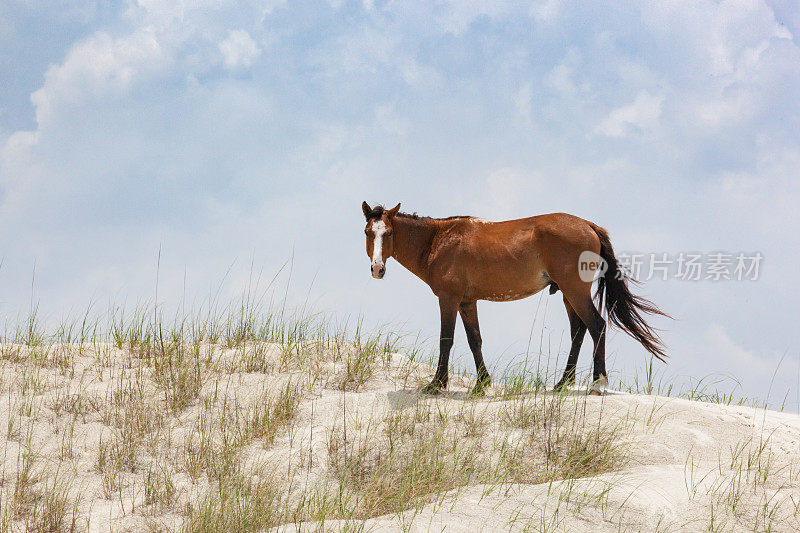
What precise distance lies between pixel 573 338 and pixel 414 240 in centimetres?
227

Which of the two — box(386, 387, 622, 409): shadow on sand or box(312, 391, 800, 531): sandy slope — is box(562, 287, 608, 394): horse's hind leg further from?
box(312, 391, 800, 531): sandy slope

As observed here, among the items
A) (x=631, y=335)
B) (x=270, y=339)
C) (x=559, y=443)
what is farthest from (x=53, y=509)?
(x=631, y=335)

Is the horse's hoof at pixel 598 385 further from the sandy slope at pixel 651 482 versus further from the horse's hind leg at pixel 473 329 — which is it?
the horse's hind leg at pixel 473 329

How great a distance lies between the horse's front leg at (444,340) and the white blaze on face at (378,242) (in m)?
0.94

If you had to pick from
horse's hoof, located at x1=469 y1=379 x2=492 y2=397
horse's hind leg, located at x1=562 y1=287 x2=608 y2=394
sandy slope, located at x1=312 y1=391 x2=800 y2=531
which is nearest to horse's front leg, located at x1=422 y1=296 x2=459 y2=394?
horse's hoof, located at x1=469 y1=379 x2=492 y2=397

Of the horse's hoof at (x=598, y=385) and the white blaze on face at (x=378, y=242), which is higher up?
the white blaze on face at (x=378, y=242)

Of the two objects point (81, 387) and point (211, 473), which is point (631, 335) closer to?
point (211, 473)

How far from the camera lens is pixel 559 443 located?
6.37 metres

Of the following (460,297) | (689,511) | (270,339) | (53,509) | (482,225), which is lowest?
(53,509)

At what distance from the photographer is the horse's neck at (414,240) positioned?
829 cm

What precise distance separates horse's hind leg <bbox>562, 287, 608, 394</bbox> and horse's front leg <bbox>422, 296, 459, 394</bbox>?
1.35 m

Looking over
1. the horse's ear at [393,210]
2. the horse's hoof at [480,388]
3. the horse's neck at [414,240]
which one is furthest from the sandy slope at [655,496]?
the horse's ear at [393,210]

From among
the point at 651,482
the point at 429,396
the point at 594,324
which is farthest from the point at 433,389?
the point at 651,482

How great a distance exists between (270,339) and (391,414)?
2968 millimetres
